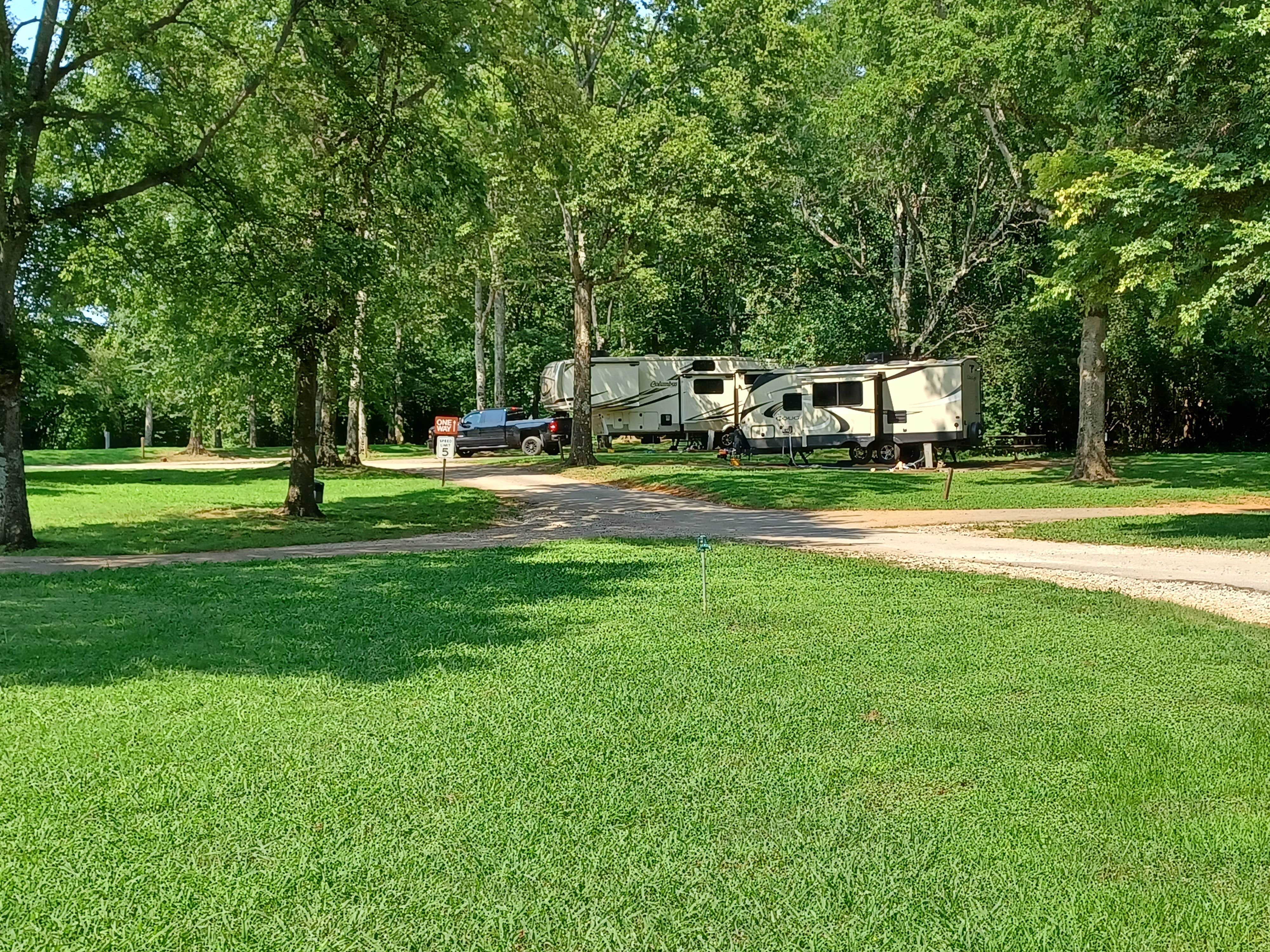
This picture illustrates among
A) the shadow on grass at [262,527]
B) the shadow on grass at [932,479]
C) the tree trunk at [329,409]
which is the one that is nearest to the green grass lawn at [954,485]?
the shadow on grass at [932,479]

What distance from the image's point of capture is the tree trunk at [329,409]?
1703cm

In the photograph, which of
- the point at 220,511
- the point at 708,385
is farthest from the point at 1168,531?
the point at 708,385

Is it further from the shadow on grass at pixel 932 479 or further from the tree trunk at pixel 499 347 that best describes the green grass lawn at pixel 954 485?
the tree trunk at pixel 499 347

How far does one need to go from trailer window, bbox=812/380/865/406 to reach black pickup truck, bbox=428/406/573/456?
1083 cm

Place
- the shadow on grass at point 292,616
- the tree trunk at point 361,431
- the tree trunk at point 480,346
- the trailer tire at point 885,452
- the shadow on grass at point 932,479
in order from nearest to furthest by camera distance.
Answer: the shadow on grass at point 292,616 → the shadow on grass at point 932,479 → the trailer tire at point 885,452 → the tree trunk at point 361,431 → the tree trunk at point 480,346

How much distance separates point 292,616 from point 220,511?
1115 cm

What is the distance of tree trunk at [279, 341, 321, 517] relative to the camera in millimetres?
17516

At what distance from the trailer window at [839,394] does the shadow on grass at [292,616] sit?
1791 centimetres

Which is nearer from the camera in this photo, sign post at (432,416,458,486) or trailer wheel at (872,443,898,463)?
sign post at (432,416,458,486)

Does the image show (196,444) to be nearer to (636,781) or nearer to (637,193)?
(637,193)

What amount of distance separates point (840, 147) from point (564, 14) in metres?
11.4

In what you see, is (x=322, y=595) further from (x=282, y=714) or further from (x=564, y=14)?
(x=564, y=14)

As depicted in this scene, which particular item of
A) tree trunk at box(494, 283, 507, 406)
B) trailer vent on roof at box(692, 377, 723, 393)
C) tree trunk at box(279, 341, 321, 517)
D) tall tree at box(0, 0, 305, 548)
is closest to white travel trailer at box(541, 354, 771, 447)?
trailer vent on roof at box(692, 377, 723, 393)

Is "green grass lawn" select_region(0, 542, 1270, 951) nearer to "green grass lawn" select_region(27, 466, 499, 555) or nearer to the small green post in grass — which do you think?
the small green post in grass
